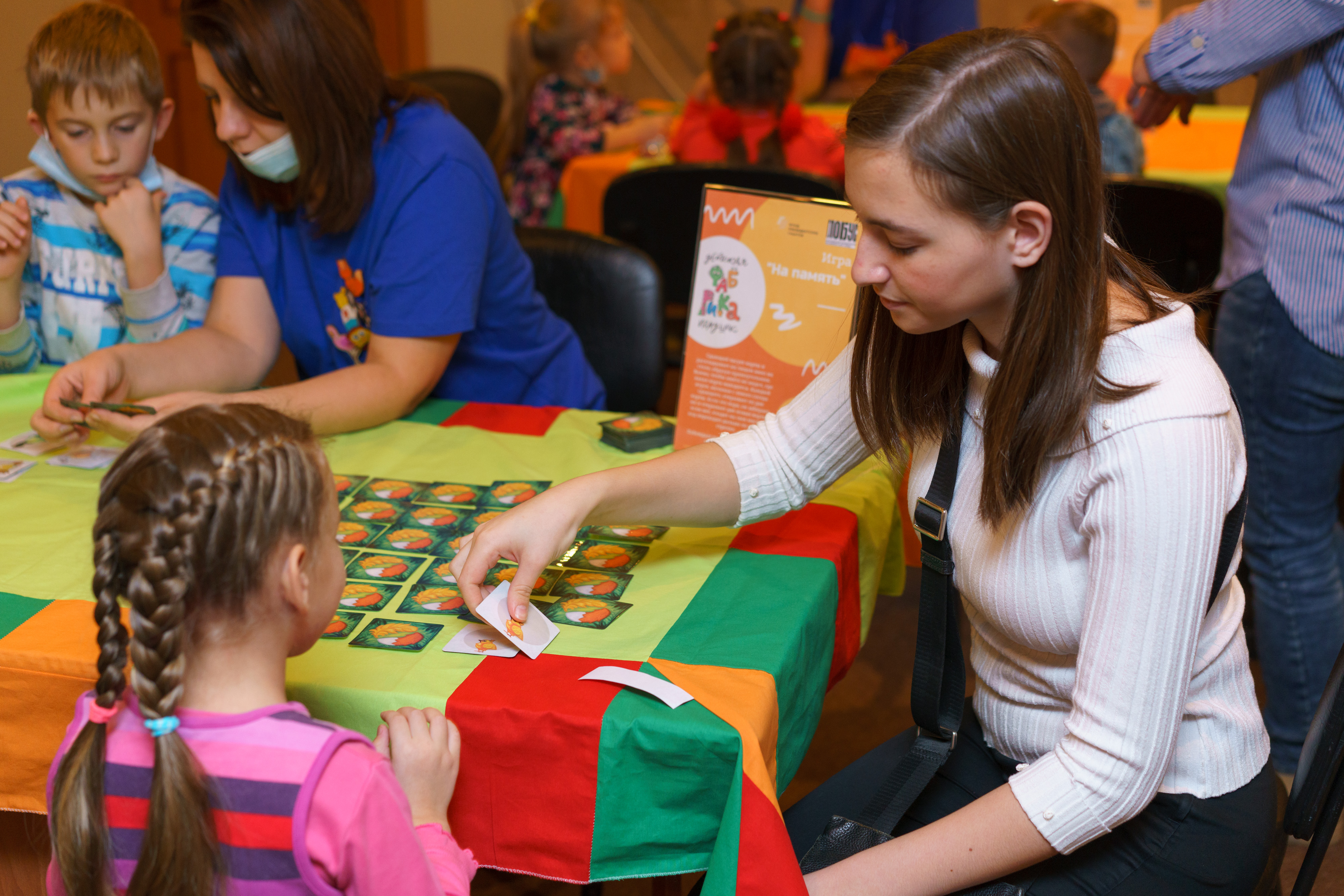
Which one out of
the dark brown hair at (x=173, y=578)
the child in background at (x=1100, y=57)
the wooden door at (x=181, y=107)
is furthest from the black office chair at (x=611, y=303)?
the wooden door at (x=181, y=107)

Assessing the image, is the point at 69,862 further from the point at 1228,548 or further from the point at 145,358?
the point at 1228,548

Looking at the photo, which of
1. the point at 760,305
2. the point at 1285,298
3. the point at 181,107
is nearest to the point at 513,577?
the point at 760,305

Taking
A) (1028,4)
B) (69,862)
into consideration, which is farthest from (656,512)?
(1028,4)

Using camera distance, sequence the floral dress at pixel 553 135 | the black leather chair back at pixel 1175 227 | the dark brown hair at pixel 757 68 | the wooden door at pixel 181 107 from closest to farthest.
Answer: the black leather chair back at pixel 1175 227
the dark brown hair at pixel 757 68
the floral dress at pixel 553 135
the wooden door at pixel 181 107

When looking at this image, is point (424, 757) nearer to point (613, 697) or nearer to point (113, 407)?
point (613, 697)

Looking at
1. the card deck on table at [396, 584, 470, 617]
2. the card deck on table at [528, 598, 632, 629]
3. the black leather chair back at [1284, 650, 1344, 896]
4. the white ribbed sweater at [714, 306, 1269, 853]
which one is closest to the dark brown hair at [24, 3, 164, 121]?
the card deck on table at [396, 584, 470, 617]

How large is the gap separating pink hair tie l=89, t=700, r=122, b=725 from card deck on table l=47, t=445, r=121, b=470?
0.66 m

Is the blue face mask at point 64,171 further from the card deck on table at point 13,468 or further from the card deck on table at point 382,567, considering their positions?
the card deck on table at point 382,567

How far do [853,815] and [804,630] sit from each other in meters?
0.22

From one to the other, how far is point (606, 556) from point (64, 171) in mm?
1159

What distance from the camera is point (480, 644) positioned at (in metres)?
1.00

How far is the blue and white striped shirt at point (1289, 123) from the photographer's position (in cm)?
151

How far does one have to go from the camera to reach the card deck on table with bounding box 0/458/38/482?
4.43 feet

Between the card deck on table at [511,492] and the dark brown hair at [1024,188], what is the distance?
582 mm
